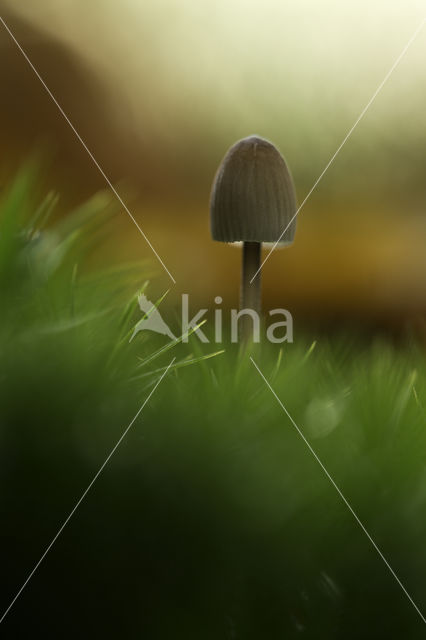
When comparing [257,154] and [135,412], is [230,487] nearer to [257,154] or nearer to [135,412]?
[135,412]

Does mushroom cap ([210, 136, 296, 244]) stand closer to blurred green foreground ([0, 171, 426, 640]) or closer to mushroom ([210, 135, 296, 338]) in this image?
mushroom ([210, 135, 296, 338])

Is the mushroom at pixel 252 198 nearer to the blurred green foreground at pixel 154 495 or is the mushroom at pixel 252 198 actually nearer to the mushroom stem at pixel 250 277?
the mushroom stem at pixel 250 277

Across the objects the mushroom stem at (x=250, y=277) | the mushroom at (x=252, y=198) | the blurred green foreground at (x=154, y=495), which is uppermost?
the mushroom at (x=252, y=198)

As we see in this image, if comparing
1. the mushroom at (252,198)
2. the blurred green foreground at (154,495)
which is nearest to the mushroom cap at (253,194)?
the mushroom at (252,198)

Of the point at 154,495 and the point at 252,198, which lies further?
the point at 252,198

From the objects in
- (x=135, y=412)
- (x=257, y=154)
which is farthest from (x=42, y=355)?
(x=257, y=154)

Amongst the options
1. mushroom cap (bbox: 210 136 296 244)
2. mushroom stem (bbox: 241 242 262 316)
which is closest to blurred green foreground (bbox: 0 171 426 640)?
mushroom stem (bbox: 241 242 262 316)

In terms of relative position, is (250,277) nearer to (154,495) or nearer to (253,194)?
(253,194)

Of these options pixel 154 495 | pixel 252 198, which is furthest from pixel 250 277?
pixel 154 495
